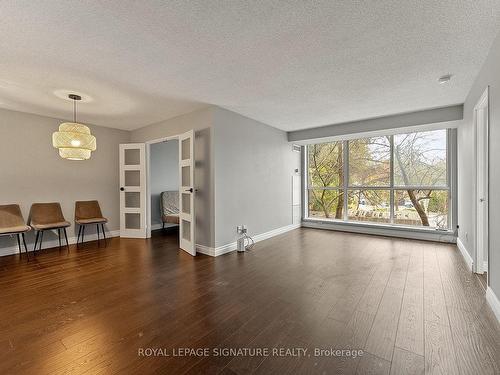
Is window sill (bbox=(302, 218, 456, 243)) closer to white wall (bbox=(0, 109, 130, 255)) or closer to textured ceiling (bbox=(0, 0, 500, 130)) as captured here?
textured ceiling (bbox=(0, 0, 500, 130))

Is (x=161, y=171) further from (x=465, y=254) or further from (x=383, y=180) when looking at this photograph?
(x=465, y=254)

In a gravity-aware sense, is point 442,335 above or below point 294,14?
below

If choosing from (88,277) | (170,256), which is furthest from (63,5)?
(170,256)

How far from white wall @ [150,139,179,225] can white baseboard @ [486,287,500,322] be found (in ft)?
20.0

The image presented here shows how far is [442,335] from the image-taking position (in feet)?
5.82

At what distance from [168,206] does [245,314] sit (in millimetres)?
4651

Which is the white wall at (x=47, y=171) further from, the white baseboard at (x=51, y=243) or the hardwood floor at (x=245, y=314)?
the hardwood floor at (x=245, y=314)

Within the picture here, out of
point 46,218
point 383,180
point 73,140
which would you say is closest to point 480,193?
point 383,180

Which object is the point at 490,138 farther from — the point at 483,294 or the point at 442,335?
the point at 442,335

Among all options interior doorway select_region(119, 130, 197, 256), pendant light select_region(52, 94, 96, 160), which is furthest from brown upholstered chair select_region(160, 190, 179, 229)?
pendant light select_region(52, 94, 96, 160)

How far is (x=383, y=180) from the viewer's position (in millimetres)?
5402

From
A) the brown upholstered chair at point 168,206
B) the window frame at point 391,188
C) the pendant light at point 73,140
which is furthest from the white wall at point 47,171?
the window frame at point 391,188

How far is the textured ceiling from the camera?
1756 mm

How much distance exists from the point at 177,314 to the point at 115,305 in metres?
0.67
